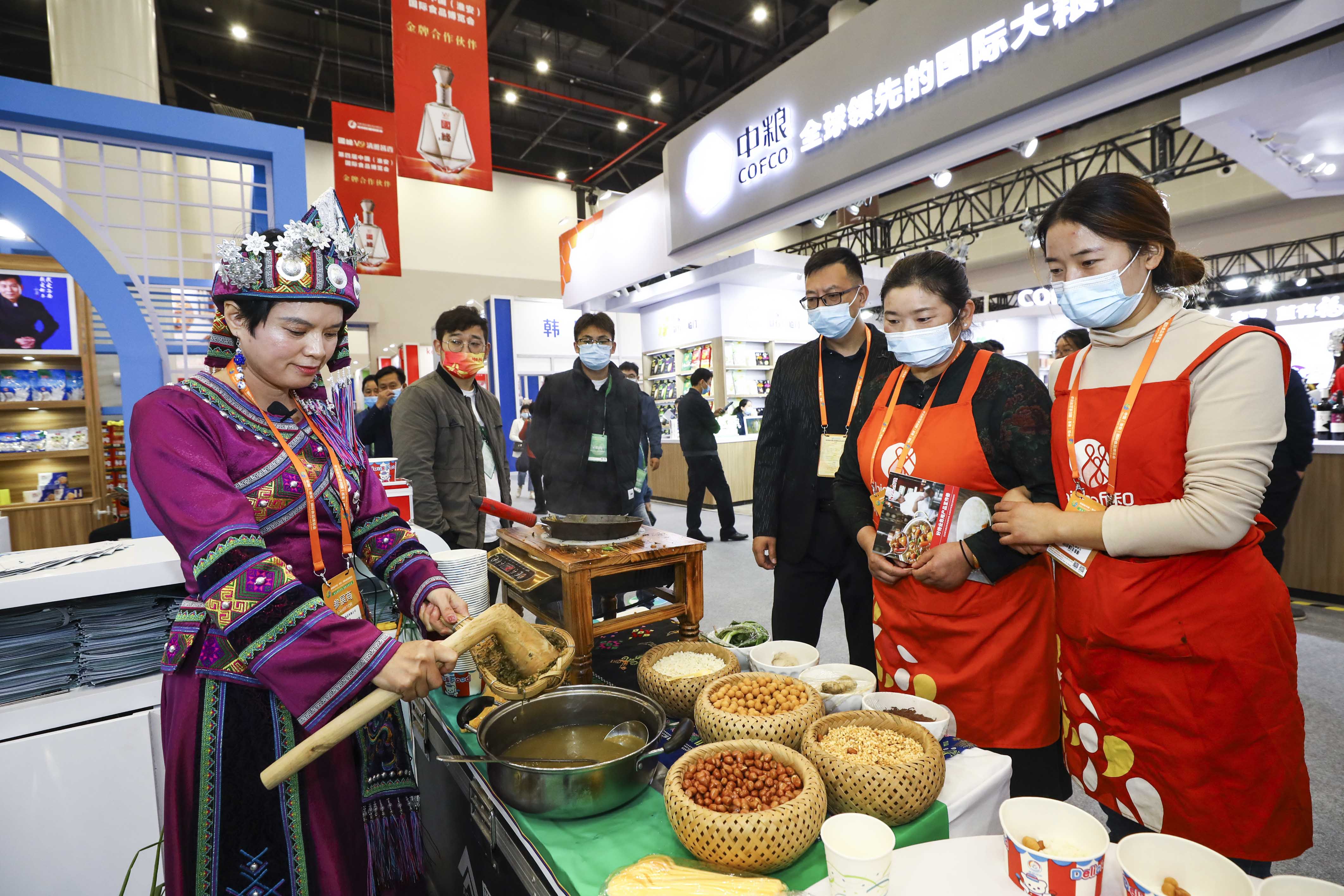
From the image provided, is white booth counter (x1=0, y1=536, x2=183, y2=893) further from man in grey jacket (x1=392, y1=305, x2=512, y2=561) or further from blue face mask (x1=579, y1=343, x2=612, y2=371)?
blue face mask (x1=579, y1=343, x2=612, y2=371)

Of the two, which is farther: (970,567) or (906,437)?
(906,437)

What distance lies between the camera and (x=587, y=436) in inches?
135

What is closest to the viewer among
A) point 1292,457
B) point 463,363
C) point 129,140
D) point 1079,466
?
point 1079,466

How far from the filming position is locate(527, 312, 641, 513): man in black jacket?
3426 millimetres

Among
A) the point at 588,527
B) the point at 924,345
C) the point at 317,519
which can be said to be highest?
the point at 924,345

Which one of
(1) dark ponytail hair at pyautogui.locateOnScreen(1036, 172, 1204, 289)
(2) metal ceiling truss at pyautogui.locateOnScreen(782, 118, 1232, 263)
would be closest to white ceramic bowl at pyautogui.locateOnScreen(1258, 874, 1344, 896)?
(1) dark ponytail hair at pyautogui.locateOnScreen(1036, 172, 1204, 289)

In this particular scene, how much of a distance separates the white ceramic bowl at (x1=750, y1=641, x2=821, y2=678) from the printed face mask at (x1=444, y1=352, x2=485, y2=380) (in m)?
1.97

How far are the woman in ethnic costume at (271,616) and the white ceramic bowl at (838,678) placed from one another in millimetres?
730

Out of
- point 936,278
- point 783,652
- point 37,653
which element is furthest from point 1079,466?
point 37,653

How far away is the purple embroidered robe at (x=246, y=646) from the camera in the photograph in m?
1.01

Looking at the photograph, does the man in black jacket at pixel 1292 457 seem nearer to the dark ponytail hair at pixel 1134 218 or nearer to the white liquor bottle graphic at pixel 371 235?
the dark ponytail hair at pixel 1134 218

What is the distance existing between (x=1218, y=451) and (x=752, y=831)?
39.9 inches

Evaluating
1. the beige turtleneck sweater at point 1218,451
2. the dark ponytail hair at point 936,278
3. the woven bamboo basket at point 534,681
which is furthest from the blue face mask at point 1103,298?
the woven bamboo basket at point 534,681

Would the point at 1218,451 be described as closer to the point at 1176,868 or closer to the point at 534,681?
the point at 1176,868
